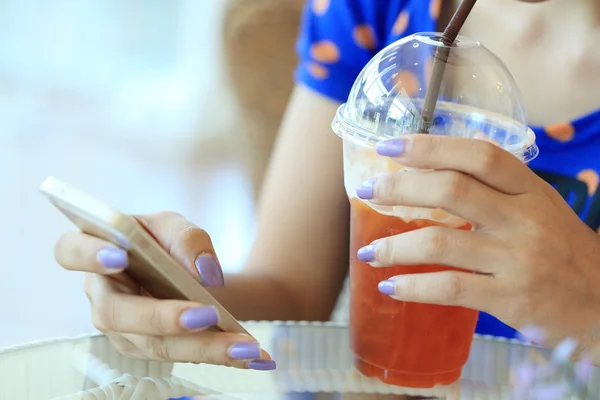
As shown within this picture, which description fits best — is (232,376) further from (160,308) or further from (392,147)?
(392,147)

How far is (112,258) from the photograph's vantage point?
0.56 meters

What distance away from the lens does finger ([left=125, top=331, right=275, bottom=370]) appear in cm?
59

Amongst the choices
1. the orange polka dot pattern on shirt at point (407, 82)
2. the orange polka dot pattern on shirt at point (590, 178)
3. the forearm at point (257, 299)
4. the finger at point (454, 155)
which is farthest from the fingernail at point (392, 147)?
the orange polka dot pattern on shirt at point (590, 178)

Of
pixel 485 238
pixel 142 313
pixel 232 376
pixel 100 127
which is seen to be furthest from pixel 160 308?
pixel 100 127

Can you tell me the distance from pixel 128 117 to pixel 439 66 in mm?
2134

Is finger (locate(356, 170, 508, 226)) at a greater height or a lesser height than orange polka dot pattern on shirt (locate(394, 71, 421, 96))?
lesser

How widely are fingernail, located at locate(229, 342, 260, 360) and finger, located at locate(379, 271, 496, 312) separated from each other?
0.39 ft

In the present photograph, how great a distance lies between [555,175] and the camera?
891 millimetres

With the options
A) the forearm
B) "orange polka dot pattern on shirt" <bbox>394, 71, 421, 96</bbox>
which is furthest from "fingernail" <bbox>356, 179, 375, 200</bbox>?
the forearm

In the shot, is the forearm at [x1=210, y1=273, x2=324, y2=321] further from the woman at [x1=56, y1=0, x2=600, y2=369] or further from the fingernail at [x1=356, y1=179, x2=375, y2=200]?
the fingernail at [x1=356, y1=179, x2=375, y2=200]

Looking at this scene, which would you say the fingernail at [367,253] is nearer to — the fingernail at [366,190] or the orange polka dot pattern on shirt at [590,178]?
the fingernail at [366,190]

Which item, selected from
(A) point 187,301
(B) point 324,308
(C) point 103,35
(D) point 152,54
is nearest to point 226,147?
(D) point 152,54

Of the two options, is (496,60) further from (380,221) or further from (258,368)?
(258,368)

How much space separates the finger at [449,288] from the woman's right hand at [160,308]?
127 millimetres
